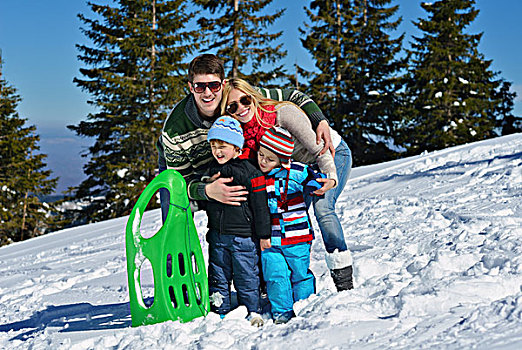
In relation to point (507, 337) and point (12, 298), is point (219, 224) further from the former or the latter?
point (12, 298)

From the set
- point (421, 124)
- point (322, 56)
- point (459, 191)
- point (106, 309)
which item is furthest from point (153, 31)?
point (106, 309)

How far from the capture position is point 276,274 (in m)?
2.73

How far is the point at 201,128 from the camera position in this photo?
2.82 metres

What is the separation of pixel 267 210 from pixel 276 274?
368 mm

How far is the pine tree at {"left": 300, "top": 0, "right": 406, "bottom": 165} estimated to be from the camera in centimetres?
2144

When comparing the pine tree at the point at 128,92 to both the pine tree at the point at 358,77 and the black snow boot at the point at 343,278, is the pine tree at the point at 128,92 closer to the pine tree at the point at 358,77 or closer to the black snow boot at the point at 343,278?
the pine tree at the point at 358,77

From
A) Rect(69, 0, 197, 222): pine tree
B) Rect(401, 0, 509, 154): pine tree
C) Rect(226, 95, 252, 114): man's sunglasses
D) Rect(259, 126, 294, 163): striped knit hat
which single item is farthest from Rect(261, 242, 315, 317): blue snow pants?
Rect(401, 0, 509, 154): pine tree

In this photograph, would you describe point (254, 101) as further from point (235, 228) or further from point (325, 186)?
point (235, 228)

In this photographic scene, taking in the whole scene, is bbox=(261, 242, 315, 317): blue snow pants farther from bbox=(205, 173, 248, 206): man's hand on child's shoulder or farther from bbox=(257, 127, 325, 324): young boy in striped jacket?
bbox=(205, 173, 248, 206): man's hand on child's shoulder

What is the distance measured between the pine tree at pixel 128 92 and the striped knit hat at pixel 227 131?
15096 millimetres

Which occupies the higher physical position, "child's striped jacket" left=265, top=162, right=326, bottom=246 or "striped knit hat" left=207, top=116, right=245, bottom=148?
"striped knit hat" left=207, top=116, right=245, bottom=148

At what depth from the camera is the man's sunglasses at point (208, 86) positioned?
2689 millimetres

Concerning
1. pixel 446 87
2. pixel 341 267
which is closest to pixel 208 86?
pixel 341 267

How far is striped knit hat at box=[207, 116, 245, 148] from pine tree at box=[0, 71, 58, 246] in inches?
737
